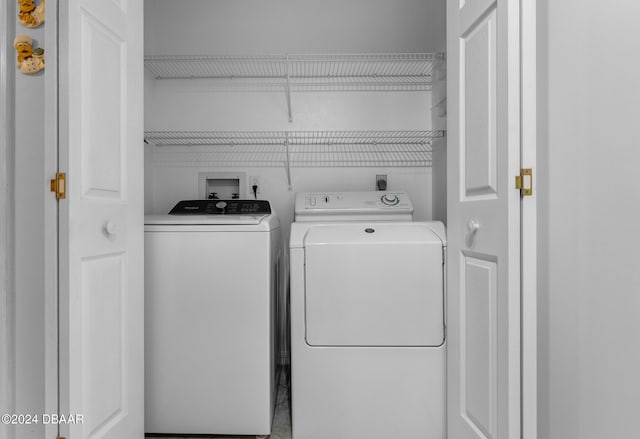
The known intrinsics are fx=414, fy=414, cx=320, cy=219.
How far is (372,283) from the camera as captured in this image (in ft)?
5.72

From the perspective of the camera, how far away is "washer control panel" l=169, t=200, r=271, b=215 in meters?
2.23

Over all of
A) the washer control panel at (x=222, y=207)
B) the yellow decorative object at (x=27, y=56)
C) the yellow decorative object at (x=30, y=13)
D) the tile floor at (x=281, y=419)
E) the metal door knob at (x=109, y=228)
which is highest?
the yellow decorative object at (x=30, y=13)

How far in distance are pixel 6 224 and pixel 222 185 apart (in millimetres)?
1362

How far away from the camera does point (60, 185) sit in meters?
1.17

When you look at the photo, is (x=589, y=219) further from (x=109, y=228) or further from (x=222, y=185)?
(x=222, y=185)

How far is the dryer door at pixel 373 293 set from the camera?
5.68ft

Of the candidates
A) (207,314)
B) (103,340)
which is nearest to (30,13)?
(103,340)

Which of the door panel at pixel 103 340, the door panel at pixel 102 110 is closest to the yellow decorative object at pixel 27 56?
the door panel at pixel 102 110

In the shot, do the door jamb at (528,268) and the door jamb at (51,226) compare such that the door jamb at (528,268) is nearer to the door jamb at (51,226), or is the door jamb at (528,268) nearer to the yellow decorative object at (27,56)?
the door jamb at (51,226)

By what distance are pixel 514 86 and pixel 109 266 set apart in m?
1.38

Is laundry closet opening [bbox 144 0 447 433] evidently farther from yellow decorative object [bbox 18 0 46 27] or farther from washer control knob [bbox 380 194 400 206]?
yellow decorative object [bbox 18 0 46 27]

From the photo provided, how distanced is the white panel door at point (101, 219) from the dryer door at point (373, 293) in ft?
2.30

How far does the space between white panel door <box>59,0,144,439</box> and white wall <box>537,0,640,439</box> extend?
1368 mm

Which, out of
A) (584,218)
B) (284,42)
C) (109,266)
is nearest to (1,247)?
(109,266)
